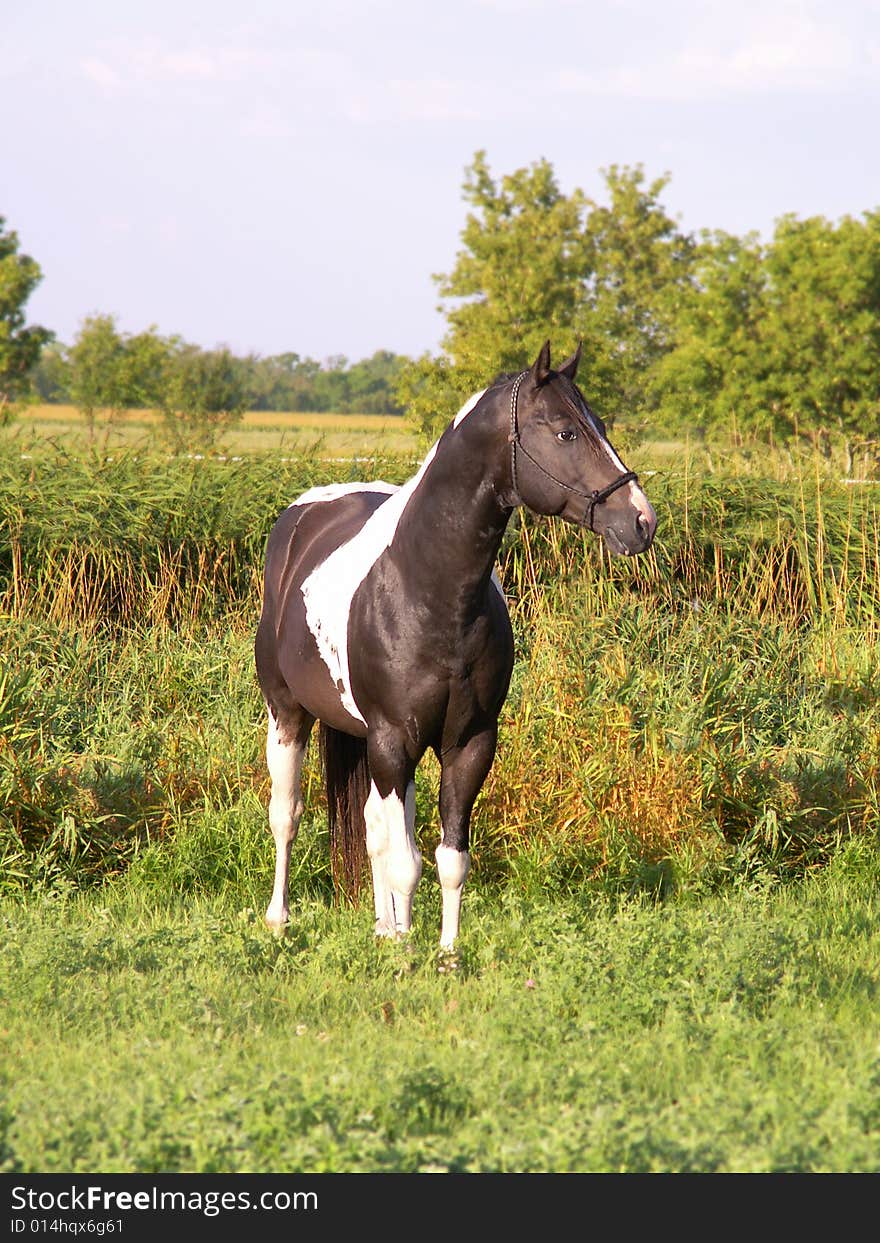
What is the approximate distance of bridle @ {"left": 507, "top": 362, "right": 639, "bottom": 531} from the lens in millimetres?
4434

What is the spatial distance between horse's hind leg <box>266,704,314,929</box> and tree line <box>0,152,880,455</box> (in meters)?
15.6

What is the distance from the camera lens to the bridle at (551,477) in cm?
443

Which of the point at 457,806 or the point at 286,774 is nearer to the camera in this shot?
the point at 457,806

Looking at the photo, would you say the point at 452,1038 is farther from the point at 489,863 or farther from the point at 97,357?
the point at 97,357

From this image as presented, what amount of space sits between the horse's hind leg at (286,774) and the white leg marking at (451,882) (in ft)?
3.86

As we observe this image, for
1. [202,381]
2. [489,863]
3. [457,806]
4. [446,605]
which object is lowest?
[489,863]

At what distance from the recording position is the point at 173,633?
8.34 meters

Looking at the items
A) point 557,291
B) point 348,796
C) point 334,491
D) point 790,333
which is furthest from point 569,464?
point 790,333

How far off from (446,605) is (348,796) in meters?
1.49

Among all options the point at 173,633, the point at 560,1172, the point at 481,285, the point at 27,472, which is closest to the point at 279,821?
the point at 173,633

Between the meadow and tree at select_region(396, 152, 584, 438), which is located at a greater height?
tree at select_region(396, 152, 584, 438)

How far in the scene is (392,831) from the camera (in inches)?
200

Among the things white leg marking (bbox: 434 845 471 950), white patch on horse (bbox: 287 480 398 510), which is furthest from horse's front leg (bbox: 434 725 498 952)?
white patch on horse (bbox: 287 480 398 510)

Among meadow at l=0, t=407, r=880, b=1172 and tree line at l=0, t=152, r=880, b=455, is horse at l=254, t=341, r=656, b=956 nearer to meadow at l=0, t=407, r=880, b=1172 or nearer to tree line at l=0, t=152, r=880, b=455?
meadow at l=0, t=407, r=880, b=1172
